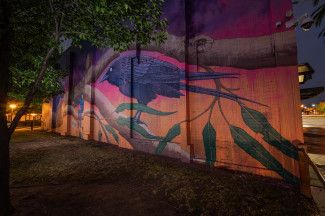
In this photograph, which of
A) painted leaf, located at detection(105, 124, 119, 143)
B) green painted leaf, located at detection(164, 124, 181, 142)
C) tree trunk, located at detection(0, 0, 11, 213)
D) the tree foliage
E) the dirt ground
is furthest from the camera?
painted leaf, located at detection(105, 124, 119, 143)

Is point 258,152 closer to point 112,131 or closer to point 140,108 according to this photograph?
point 140,108

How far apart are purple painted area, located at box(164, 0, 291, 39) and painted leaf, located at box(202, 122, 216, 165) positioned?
3.20 m

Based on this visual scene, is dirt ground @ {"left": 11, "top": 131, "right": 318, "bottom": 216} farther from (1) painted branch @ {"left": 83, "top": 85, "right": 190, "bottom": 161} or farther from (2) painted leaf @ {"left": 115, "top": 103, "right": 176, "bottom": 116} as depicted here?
(2) painted leaf @ {"left": 115, "top": 103, "right": 176, "bottom": 116}

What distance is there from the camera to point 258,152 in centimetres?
602

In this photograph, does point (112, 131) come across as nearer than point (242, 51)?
No

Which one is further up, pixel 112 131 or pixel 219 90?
pixel 219 90

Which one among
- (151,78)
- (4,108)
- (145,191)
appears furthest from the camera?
(151,78)

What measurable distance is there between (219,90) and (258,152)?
7.51 feet

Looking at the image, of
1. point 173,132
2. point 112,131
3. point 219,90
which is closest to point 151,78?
point 173,132

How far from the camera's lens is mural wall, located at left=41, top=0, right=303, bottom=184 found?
5703mm

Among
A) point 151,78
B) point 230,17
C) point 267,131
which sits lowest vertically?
point 267,131

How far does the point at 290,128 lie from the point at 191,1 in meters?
5.87

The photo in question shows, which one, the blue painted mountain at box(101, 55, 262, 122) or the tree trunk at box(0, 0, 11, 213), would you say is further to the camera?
the blue painted mountain at box(101, 55, 262, 122)

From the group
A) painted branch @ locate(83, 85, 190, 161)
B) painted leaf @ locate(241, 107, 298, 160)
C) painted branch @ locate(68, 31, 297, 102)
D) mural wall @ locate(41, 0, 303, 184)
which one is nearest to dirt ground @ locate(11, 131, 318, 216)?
painted branch @ locate(83, 85, 190, 161)
